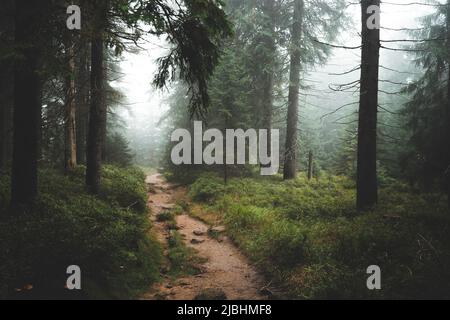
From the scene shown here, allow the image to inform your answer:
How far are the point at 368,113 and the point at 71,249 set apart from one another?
901 centimetres

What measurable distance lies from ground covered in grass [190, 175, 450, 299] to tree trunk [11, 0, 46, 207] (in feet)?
19.8

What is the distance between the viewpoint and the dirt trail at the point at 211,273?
6734mm

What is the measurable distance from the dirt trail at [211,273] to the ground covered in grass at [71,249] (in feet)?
2.03

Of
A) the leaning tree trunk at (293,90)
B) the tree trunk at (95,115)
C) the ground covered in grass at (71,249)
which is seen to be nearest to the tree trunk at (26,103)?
the ground covered in grass at (71,249)

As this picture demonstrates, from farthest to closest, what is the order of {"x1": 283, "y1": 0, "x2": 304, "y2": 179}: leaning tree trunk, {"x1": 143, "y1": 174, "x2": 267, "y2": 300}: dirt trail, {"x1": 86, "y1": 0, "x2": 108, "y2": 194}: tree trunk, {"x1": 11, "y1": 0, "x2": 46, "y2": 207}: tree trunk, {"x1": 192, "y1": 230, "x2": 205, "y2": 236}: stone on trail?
{"x1": 283, "y1": 0, "x2": 304, "y2": 179}: leaning tree trunk → {"x1": 86, "y1": 0, "x2": 108, "y2": 194}: tree trunk → {"x1": 192, "y1": 230, "x2": 205, "y2": 236}: stone on trail → {"x1": 11, "y1": 0, "x2": 46, "y2": 207}: tree trunk → {"x1": 143, "y1": 174, "x2": 267, "y2": 300}: dirt trail

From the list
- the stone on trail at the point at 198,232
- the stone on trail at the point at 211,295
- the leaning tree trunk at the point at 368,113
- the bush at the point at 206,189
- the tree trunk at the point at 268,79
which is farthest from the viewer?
the tree trunk at the point at 268,79

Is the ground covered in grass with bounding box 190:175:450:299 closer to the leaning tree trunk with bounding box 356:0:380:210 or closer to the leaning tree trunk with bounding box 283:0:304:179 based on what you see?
the leaning tree trunk with bounding box 356:0:380:210

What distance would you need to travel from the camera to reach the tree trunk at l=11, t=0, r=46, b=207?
6.84 metres

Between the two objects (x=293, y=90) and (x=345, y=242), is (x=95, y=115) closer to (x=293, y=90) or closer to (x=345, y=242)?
(x=345, y=242)

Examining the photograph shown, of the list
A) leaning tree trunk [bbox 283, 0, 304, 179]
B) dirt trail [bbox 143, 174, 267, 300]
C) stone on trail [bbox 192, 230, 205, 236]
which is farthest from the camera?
leaning tree trunk [bbox 283, 0, 304, 179]

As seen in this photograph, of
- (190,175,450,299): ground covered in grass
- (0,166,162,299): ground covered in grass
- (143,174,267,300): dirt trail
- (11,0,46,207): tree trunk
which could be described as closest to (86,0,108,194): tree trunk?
(0,166,162,299): ground covered in grass

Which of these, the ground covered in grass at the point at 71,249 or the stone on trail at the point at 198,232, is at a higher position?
the ground covered in grass at the point at 71,249

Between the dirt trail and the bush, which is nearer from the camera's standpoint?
the dirt trail

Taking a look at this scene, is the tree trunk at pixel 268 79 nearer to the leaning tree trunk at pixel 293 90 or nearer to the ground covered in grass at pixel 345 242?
the leaning tree trunk at pixel 293 90
